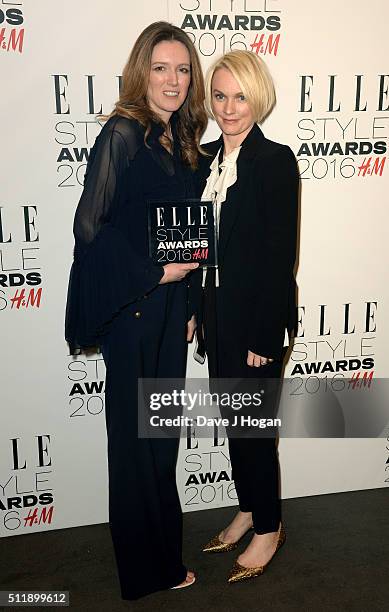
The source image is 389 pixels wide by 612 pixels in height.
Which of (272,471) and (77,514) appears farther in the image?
(77,514)

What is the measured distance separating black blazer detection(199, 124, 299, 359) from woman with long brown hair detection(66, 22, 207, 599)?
155mm

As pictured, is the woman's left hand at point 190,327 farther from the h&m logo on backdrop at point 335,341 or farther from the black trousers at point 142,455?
the h&m logo on backdrop at point 335,341

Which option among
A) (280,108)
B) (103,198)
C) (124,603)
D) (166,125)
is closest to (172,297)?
(103,198)

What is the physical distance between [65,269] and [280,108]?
1.00m

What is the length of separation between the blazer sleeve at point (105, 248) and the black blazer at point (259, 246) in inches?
11.1

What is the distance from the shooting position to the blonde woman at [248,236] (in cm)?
192

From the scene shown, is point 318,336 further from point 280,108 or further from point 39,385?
point 39,385

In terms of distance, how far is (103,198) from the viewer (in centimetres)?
181

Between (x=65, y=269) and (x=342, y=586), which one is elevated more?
(x=65, y=269)

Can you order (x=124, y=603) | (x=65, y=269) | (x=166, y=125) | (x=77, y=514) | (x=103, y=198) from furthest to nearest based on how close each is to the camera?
(x=77, y=514) → (x=65, y=269) → (x=124, y=603) → (x=166, y=125) → (x=103, y=198)

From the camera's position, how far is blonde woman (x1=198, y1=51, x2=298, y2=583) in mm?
1923

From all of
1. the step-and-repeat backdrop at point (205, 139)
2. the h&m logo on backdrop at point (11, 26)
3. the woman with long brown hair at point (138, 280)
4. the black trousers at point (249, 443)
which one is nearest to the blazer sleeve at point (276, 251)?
the black trousers at point (249, 443)

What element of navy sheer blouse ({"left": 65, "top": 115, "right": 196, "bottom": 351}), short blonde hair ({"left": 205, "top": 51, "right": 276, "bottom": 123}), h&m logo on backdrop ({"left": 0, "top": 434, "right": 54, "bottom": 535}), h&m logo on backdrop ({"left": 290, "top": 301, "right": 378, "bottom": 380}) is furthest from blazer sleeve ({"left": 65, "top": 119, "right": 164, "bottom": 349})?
h&m logo on backdrop ({"left": 290, "top": 301, "right": 378, "bottom": 380})

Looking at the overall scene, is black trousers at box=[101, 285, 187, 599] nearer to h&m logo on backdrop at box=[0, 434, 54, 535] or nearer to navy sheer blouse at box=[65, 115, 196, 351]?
navy sheer blouse at box=[65, 115, 196, 351]
